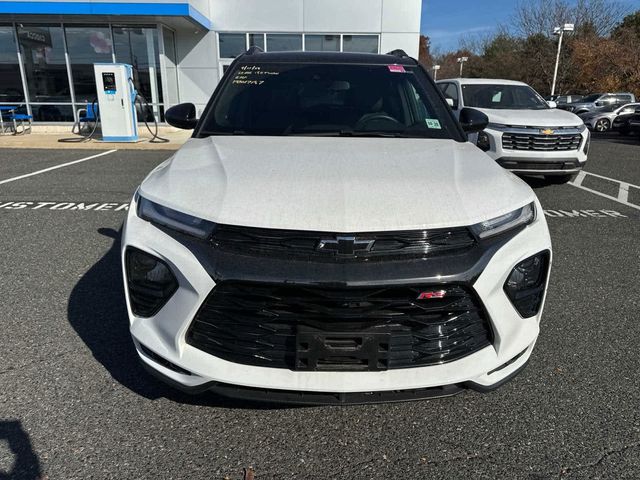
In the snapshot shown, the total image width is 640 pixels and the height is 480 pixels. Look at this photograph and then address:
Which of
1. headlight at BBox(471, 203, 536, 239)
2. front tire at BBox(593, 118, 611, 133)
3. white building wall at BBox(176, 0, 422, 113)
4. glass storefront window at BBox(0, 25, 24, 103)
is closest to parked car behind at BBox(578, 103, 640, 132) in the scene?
front tire at BBox(593, 118, 611, 133)

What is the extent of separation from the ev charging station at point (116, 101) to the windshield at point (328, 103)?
10.1m

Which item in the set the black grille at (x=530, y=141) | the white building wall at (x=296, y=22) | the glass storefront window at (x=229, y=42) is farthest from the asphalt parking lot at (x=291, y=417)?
the glass storefront window at (x=229, y=42)

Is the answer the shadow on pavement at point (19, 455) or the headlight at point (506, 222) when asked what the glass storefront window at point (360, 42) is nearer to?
the headlight at point (506, 222)

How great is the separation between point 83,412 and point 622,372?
2819 millimetres

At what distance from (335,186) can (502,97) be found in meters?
7.94

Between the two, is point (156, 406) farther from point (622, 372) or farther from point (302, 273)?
point (622, 372)

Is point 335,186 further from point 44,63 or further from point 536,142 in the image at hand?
point 44,63

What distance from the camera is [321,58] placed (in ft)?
11.6

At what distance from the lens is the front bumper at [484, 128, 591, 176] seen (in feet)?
23.6

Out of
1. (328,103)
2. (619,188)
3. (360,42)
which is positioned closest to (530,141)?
(619,188)

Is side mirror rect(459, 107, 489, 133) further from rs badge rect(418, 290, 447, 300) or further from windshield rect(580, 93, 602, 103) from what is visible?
windshield rect(580, 93, 602, 103)

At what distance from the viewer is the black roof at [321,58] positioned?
3502mm

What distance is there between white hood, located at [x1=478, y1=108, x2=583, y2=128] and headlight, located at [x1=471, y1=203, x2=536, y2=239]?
567 centimetres

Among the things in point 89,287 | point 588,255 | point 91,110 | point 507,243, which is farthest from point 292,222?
point 91,110
